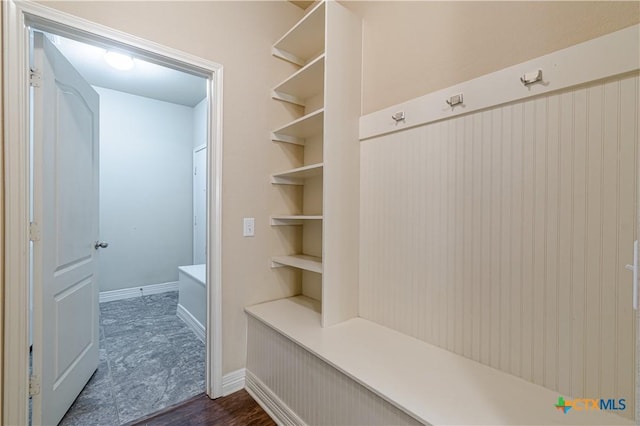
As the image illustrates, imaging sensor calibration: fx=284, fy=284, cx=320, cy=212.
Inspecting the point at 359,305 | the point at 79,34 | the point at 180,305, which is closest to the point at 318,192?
the point at 359,305

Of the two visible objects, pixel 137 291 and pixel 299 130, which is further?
pixel 137 291

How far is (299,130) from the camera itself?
2.05 metres

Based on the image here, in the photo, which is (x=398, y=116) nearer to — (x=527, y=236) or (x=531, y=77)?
(x=531, y=77)

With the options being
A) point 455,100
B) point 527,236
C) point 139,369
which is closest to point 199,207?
point 139,369

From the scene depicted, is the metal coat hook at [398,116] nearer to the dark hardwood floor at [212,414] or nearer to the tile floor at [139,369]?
the dark hardwood floor at [212,414]

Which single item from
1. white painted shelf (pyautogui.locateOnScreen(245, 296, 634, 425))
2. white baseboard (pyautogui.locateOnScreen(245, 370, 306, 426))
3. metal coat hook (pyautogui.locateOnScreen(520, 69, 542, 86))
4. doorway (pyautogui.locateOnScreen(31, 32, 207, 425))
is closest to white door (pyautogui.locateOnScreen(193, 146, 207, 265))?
doorway (pyautogui.locateOnScreen(31, 32, 207, 425))

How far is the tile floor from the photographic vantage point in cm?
169

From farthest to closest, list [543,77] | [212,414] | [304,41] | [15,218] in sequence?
[304,41], [212,414], [15,218], [543,77]

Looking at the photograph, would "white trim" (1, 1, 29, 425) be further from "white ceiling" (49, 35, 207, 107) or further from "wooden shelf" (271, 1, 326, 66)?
"white ceiling" (49, 35, 207, 107)

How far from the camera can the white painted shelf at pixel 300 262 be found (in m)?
1.73

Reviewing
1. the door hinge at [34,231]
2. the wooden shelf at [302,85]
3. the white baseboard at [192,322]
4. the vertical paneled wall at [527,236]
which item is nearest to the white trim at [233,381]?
the white baseboard at [192,322]

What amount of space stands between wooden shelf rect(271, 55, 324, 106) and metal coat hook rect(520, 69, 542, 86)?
105 cm

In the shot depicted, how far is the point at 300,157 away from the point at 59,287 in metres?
1.69

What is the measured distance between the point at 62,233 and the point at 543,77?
2.44 meters
